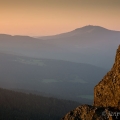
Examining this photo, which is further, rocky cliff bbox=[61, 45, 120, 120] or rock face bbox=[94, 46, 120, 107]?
rock face bbox=[94, 46, 120, 107]

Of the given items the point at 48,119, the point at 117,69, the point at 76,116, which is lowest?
the point at 48,119

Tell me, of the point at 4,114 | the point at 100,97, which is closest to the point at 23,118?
the point at 4,114

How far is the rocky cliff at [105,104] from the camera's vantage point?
47.0 feet

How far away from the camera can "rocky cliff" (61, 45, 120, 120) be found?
14328 mm

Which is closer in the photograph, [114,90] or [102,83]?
[114,90]

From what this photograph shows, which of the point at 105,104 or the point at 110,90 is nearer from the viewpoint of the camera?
the point at 110,90

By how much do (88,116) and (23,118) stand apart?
189 meters

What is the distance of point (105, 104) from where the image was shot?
1794cm

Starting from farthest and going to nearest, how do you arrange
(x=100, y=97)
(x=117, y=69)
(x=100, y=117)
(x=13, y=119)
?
(x=13, y=119)
(x=100, y=97)
(x=117, y=69)
(x=100, y=117)

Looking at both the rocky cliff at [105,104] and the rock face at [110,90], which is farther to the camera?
the rock face at [110,90]

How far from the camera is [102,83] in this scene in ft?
61.4

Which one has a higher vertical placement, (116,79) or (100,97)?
(116,79)

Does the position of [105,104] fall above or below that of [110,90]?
below

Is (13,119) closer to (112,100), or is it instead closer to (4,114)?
(4,114)
